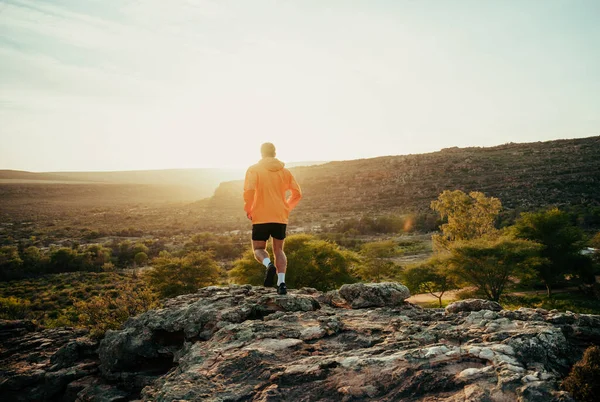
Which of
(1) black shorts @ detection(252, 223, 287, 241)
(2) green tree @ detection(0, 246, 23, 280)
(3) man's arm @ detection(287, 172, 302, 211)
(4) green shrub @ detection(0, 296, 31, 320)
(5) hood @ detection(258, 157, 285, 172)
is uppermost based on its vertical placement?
(5) hood @ detection(258, 157, 285, 172)

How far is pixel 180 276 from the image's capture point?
70.1 ft

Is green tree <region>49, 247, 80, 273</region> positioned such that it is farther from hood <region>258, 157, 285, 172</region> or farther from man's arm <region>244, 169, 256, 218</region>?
hood <region>258, 157, 285, 172</region>

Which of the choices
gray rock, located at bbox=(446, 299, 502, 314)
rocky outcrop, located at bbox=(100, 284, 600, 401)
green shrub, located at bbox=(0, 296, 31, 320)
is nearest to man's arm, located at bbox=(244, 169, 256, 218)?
rocky outcrop, located at bbox=(100, 284, 600, 401)

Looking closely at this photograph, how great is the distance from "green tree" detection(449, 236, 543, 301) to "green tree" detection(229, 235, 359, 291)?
6.62 meters

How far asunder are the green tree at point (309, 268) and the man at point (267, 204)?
12655 mm

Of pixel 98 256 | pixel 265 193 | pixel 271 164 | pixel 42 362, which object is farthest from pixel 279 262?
pixel 98 256

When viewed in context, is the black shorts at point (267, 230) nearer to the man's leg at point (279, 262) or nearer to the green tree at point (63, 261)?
the man's leg at point (279, 262)

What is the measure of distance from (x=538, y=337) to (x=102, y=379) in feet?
22.4

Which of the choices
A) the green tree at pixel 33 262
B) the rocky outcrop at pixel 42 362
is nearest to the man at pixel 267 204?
the rocky outcrop at pixel 42 362

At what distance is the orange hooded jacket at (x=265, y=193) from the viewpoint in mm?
6539

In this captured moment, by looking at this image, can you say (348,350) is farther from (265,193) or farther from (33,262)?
(33,262)

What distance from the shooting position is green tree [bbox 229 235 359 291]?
63.2 ft

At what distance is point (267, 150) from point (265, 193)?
2.78 ft

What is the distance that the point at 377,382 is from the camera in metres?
3.82
